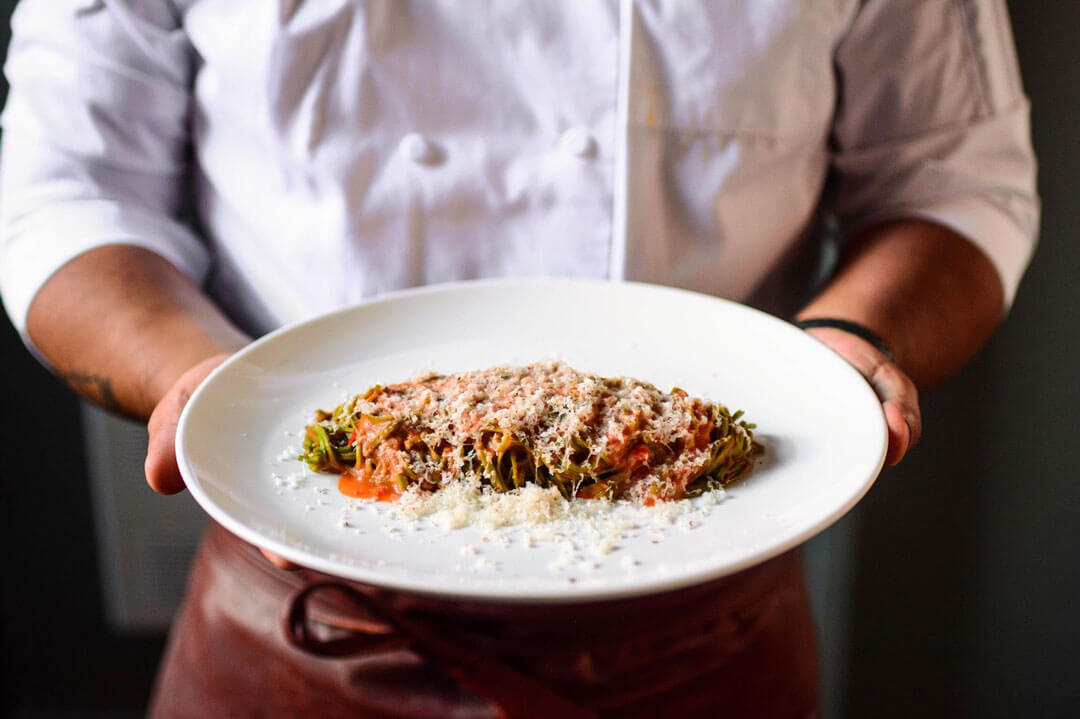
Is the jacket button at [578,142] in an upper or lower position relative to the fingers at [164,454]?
upper

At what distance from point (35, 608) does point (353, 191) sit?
1745 millimetres

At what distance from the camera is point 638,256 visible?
4.40 ft

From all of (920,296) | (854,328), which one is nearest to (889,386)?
(854,328)

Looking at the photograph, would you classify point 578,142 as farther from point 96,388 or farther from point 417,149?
point 96,388

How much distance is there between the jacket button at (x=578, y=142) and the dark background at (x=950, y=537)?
115 centimetres

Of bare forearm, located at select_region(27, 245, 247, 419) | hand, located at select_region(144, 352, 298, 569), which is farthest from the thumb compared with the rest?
bare forearm, located at select_region(27, 245, 247, 419)

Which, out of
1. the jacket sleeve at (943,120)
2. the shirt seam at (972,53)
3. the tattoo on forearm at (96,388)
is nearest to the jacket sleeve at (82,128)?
the tattoo on forearm at (96,388)

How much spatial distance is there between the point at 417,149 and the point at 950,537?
5.43ft

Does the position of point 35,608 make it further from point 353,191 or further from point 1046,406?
point 1046,406

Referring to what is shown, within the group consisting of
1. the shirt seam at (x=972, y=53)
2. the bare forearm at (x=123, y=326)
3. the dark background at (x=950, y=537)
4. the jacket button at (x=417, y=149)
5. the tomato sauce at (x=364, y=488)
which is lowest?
the dark background at (x=950, y=537)

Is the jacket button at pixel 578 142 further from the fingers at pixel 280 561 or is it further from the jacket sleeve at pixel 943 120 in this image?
the fingers at pixel 280 561

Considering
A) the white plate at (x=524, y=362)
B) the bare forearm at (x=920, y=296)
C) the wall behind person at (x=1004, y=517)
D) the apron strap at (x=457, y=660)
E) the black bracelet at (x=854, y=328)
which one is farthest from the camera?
the wall behind person at (x=1004, y=517)

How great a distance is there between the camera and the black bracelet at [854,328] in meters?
1.21

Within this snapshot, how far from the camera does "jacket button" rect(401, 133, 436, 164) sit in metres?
1.26
